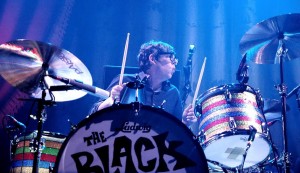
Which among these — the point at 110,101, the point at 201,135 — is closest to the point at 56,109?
the point at 110,101

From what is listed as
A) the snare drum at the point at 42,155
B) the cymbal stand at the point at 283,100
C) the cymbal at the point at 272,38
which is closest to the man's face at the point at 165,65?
the cymbal at the point at 272,38

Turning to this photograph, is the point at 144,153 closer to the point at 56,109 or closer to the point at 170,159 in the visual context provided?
the point at 170,159

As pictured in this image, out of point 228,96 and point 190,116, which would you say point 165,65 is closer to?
point 190,116

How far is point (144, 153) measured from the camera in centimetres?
214

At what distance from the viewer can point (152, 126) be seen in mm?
2186

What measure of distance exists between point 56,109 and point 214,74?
7.71ft

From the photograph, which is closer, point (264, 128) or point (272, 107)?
point (264, 128)

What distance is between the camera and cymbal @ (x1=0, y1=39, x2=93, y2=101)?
2.71m

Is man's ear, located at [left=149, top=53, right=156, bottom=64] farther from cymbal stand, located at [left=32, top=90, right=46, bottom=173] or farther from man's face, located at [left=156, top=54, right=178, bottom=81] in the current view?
cymbal stand, located at [left=32, top=90, right=46, bottom=173]

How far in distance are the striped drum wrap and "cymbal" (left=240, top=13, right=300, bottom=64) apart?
17.9 inches

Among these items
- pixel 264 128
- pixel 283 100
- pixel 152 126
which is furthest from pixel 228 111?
pixel 152 126

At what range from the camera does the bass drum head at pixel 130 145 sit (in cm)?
212

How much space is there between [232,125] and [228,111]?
0.14 m

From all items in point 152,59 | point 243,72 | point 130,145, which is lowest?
point 130,145
